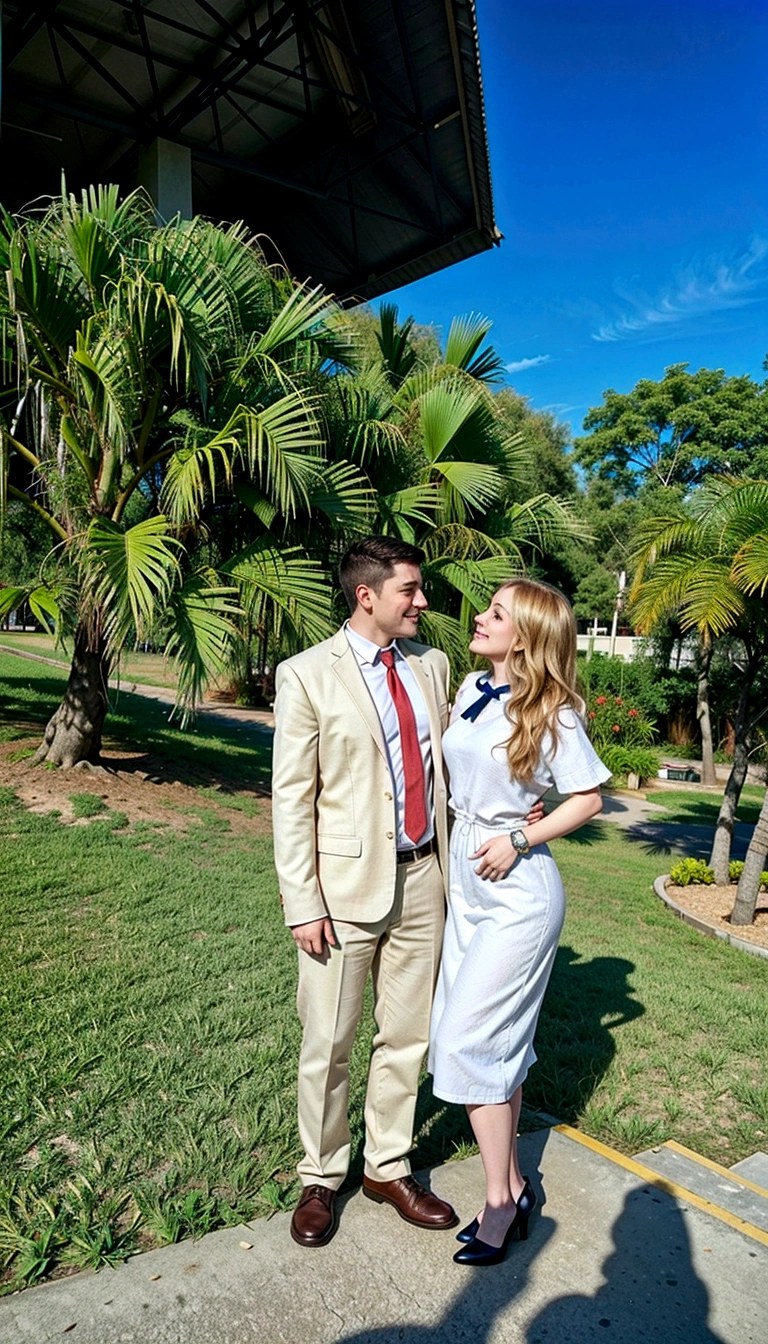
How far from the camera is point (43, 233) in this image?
21.8 feet

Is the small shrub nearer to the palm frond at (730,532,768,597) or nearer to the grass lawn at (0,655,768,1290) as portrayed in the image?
the grass lawn at (0,655,768,1290)

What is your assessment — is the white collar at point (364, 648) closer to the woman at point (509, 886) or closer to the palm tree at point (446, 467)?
the woman at point (509, 886)

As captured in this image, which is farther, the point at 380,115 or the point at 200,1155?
the point at 380,115

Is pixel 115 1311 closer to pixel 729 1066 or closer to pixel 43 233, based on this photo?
pixel 729 1066

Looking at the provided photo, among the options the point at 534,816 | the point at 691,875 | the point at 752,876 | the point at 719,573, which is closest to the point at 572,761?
the point at 534,816

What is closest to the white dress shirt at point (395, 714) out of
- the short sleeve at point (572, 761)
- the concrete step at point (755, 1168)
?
the short sleeve at point (572, 761)

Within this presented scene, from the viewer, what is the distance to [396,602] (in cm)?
263

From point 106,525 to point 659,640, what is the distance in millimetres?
16203

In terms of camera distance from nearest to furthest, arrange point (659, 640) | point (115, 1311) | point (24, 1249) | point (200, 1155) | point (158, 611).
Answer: point (115, 1311)
point (24, 1249)
point (200, 1155)
point (158, 611)
point (659, 640)

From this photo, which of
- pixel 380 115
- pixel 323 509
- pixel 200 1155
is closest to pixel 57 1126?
pixel 200 1155

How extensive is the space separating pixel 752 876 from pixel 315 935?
548 cm

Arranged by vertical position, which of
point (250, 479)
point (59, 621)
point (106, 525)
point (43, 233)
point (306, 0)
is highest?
point (306, 0)

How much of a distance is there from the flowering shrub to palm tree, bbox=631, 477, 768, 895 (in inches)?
398

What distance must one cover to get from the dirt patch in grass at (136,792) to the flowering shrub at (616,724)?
440 inches
